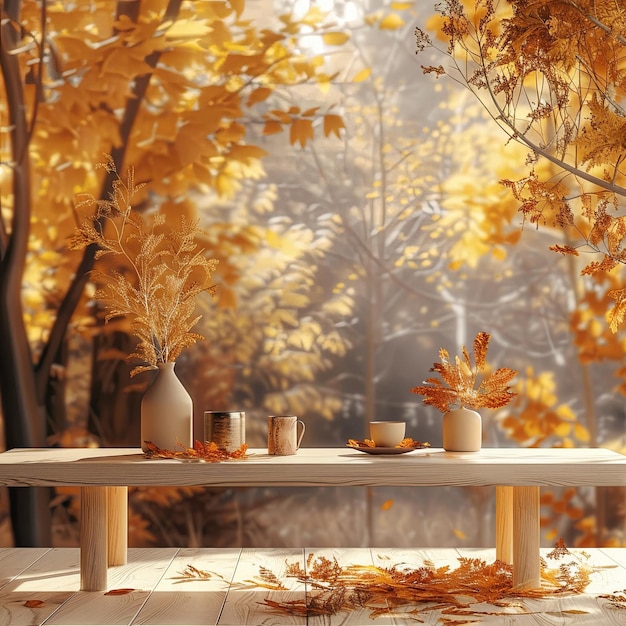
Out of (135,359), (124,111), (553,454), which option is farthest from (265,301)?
(553,454)

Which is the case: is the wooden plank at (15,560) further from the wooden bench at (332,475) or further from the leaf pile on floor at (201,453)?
the leaf pile on floor at (201,453)

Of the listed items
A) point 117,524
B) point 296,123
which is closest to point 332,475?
point 117,524

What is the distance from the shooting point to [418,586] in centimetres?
312

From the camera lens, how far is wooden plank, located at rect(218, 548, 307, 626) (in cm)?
278

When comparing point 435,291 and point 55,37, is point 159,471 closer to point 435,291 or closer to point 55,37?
point 435,291

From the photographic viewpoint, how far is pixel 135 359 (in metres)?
3.79

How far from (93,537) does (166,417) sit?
1.42ft

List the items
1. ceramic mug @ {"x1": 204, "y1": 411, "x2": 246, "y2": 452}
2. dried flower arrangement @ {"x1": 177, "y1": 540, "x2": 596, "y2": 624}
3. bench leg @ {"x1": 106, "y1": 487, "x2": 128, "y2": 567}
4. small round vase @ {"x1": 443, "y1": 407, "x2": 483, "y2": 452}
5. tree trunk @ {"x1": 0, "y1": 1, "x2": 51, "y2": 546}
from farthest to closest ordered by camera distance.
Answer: tree trunk @ {"x1": 0, "y1": 1, "x2": 51, "y2": 546} < bench leg @ {"x1": 106, "y1": 487, "x2": 128, "y2": 567} < small round vase @ {"x1": 443, "y1": 407, "x2": 483, "y2": 452} < ceramic mug @ {"x1": 204, "y1": 411, "x2": 246, "y2": 452} < dried flower arrangement @ {"x1": 177, "y1": 540, "x2": 596, "y2": 624}

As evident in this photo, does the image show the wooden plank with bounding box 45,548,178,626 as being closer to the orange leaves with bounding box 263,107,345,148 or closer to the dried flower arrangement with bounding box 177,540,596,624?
the dried flower arrangement with bounding box 177,540,596,624

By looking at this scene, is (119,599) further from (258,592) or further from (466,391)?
(466,391)

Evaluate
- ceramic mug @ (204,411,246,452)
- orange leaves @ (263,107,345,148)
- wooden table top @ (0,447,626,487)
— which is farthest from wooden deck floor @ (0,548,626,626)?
orange leaves @ (263,107,345,148)

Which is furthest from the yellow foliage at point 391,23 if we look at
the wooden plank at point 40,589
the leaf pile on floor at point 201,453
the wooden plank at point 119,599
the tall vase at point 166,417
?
the wooden plank at point 40,589

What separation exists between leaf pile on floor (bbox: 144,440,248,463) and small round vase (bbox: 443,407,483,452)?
2.29 feet

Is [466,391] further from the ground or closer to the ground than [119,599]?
further from the ground
